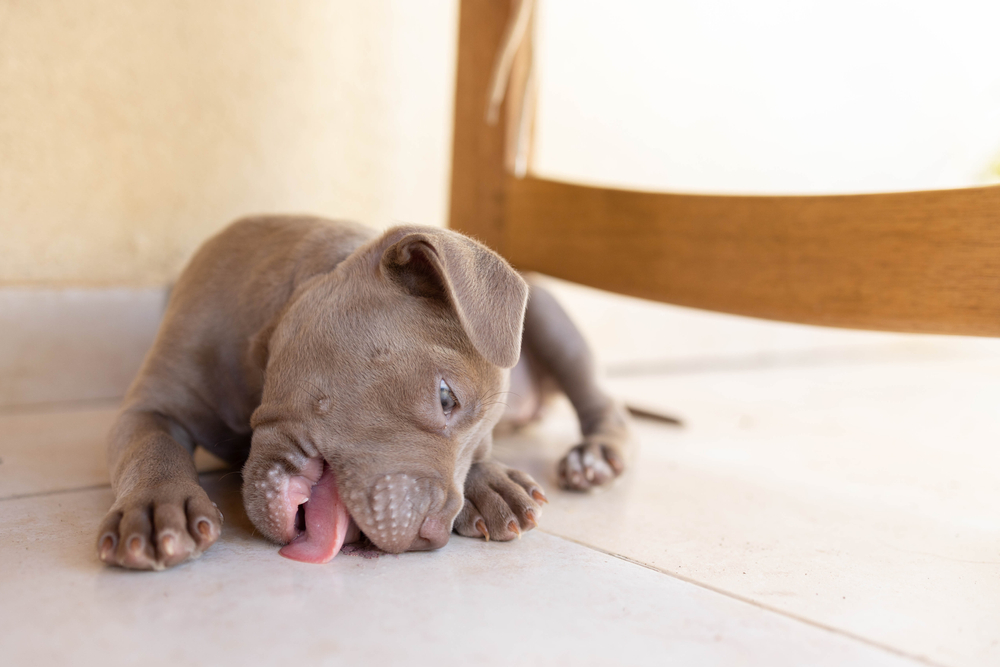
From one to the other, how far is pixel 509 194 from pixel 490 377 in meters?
2.05

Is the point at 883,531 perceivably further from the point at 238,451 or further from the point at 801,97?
the point at 801,97

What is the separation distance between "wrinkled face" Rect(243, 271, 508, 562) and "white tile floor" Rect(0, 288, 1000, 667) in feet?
0.32

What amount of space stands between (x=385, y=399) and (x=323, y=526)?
1.08ft

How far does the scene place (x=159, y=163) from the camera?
338 cm

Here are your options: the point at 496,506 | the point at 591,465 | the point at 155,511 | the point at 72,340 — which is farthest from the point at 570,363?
the point at 72,340

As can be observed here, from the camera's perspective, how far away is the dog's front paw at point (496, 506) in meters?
2.07

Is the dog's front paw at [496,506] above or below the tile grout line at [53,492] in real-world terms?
above

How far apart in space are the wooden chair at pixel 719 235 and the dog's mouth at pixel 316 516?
6.35ft

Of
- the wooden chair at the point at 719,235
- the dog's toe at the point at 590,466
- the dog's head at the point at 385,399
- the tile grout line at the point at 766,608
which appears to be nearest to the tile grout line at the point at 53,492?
the dog's head at the point at 385,399

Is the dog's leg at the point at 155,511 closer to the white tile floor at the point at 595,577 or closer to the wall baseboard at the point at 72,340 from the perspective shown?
the white tile floor at the point at 595,577

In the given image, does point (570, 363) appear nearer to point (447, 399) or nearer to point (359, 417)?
point (447, 399)

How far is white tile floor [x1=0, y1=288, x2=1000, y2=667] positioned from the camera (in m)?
1.46

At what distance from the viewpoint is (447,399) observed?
6.24 ft

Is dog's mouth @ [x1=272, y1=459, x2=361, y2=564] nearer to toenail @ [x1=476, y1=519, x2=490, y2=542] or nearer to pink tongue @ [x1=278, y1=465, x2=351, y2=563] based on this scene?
pink tongue @ [x1=278, y1=465, x2=351, y2=563]
